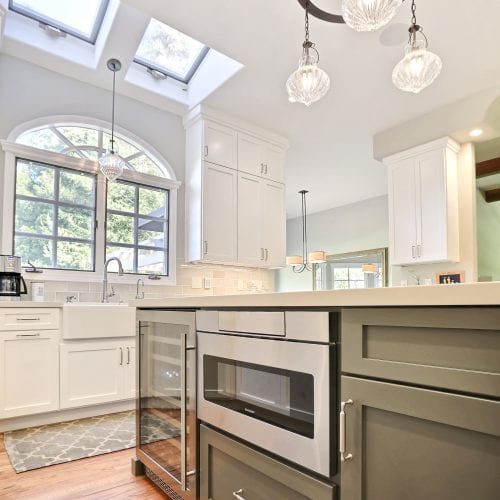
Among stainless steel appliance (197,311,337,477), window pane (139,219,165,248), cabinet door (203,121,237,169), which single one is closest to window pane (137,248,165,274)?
window pane (139,219,165,248)

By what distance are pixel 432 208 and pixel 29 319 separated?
3778mm

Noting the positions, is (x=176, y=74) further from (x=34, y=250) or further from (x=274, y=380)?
(x=274, y=380)

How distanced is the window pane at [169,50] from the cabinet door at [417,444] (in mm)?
3977

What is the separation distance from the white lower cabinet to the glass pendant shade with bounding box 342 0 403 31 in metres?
2.81

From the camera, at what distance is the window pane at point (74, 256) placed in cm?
360

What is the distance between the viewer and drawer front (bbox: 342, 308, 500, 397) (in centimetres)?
75

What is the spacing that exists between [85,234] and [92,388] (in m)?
1.48

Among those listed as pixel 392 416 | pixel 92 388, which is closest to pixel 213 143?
pixel 92 388

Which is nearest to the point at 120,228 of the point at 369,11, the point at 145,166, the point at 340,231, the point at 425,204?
the point at 145,166

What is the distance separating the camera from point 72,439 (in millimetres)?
2596

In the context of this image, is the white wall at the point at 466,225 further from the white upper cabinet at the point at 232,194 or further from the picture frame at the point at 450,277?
the white upper cabinet at the point at 232,194

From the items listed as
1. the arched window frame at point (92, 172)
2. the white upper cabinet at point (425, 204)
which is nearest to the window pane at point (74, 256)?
the arched window frame at point (92, 172)

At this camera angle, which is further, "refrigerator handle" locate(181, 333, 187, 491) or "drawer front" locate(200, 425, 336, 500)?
"refrigerator handle" locate(181, 333, 187, 491)

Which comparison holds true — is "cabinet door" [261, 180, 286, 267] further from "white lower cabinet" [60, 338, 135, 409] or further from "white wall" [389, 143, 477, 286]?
Answer: "white lower cabinet" [60, 338, 135, 409]
